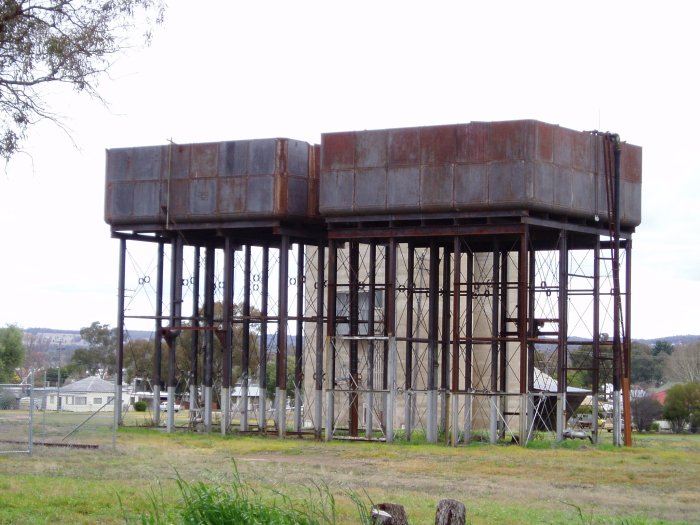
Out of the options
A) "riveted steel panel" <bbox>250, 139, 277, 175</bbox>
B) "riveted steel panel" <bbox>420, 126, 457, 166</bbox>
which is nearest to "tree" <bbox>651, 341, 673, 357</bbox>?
"riveted steel panel" <bbox>250, 139, 277, 175</bbox>

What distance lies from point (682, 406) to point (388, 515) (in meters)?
61.3

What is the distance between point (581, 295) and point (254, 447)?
13730mm

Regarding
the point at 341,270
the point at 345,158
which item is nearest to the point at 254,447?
the point at 345,158

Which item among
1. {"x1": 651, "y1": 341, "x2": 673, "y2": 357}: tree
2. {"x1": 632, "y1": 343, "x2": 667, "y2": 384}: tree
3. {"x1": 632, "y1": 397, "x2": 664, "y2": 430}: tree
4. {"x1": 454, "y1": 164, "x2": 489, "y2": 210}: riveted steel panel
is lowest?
{"x1": 632, "y1": 397, "x2": 664, "y2": 430}: tree

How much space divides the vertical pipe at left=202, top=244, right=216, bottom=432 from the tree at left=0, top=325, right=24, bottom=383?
155 ft

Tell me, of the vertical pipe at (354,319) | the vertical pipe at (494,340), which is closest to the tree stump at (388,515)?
the vertical pipe at (494,340)

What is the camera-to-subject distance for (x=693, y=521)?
23.5m

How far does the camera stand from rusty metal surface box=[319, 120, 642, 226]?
4297 cm

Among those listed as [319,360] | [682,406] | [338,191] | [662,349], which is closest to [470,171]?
[338,191]

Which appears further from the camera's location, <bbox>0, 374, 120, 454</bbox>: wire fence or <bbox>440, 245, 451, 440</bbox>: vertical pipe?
<bbox>440, 245, 451, 440</bbox>: vertical pipe

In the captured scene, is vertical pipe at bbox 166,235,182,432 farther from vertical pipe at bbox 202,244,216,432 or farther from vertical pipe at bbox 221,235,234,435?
vertical pipe at bbox 221,235,234,435

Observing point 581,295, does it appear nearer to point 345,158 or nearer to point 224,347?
point 345,158

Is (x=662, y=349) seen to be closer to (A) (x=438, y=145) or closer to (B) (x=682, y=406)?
(B) (x=682, y=406)

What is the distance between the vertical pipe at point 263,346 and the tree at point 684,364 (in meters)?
67.1
